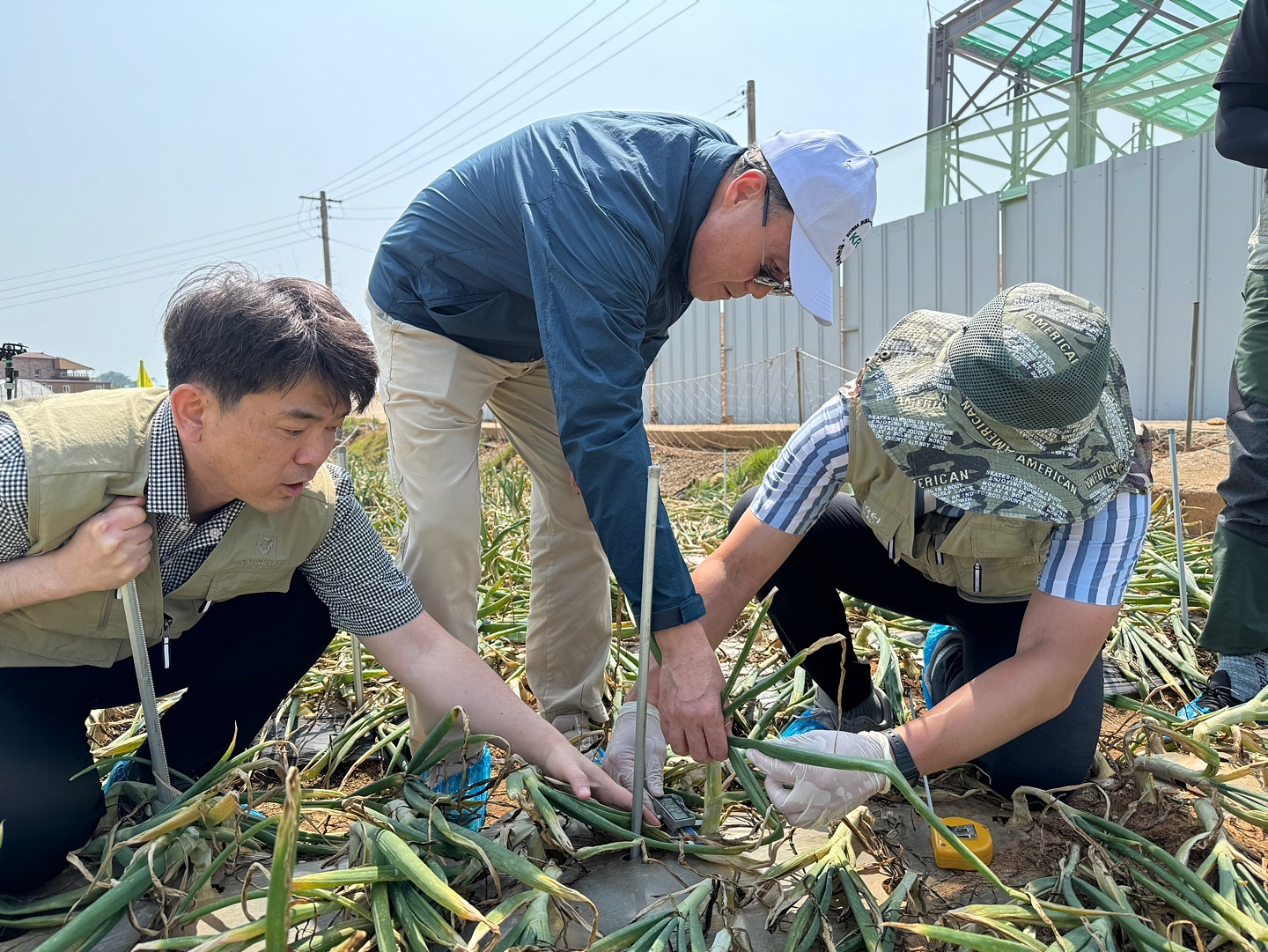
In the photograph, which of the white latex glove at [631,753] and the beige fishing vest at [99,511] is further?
the white latex glove at [631,753]

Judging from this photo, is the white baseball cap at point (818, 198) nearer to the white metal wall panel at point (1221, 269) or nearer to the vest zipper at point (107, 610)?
the vest zipper at point (107, 610)

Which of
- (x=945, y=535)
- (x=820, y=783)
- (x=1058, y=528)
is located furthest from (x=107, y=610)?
(x=1058, y=528)

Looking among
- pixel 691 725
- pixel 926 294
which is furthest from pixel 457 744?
pixel 926 294

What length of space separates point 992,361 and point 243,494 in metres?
1.04

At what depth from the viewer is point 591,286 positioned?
1250mm

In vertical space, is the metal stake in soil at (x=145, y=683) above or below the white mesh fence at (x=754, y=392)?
below

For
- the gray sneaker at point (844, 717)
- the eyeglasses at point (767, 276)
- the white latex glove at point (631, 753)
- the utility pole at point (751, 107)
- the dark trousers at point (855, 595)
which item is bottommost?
the gray sneaker at point (844, 717)

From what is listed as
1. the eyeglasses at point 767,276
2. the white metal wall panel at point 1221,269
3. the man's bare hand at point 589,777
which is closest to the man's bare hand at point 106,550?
the man's bare hand at point 589,777

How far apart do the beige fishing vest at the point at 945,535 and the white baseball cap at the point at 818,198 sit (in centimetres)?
22

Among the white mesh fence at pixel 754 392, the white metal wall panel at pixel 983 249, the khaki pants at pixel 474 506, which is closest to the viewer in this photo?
the khaki pants at pixel 474 506

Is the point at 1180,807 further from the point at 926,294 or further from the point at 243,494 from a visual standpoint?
the point at 926,294

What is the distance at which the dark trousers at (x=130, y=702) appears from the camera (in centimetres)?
118

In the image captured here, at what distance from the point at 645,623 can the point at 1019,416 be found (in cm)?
59

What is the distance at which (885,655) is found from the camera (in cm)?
179
